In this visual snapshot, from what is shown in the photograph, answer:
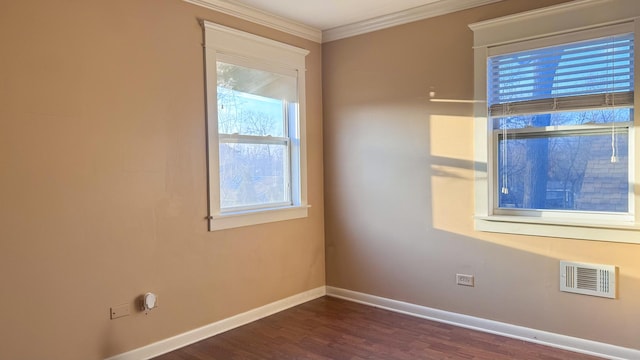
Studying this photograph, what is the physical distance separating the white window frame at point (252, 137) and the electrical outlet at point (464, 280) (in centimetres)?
150

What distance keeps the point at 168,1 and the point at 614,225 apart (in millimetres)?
3390

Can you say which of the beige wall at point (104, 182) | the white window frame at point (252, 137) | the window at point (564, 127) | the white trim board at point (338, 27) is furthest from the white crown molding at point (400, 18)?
the beige wall at point (104, 182)

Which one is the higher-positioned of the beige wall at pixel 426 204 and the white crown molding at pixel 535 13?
the white crown molding at pixel 535 13

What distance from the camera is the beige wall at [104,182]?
8.00ft

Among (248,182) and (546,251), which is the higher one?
(248,182)

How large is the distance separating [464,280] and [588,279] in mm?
871

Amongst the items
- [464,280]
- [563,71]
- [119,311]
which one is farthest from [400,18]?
[119,311]

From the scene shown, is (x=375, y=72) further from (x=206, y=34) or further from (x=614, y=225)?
(x=614, y=225)

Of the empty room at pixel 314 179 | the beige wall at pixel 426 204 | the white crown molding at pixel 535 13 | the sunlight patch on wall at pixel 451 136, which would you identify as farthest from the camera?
the sunlight patch on wall at pixel 451 136

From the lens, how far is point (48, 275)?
8.35 ft

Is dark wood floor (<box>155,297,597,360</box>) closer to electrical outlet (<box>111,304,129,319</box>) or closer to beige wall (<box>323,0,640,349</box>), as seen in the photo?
beige wall (<box>323,0,640,349</box>)

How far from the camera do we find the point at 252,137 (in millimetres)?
3717

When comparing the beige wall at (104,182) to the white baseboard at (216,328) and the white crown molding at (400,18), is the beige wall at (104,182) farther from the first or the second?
the white crown molding at (400,18)

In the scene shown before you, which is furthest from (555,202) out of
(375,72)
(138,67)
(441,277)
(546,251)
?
(138,67)
